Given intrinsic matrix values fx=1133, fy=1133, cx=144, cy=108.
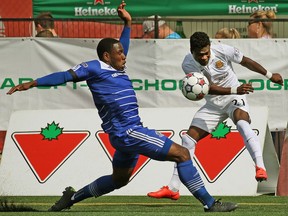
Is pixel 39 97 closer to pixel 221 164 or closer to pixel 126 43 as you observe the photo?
pixel 221 164

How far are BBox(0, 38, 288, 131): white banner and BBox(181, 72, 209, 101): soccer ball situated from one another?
3491 millimetres

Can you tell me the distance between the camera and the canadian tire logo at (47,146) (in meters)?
16.2

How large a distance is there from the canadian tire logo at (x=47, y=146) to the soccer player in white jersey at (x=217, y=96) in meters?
2.53

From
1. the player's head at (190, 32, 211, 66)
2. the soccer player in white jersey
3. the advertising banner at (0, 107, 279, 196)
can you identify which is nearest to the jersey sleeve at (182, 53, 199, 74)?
the soccer player in white jersey

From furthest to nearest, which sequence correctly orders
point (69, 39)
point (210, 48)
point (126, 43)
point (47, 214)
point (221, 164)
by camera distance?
point (69, 39) → point (221, 164) → point (210, 48) → point (126, 43) → point (47, 214)

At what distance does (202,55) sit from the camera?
13.9 meters

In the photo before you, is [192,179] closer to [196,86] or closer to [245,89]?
[245,89]

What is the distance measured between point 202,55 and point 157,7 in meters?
4.76

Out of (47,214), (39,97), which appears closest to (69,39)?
(39,97)

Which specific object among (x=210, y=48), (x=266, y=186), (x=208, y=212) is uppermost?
(x=210, y=48)

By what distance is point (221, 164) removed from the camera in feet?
52.4

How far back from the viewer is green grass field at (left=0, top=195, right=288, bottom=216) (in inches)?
470

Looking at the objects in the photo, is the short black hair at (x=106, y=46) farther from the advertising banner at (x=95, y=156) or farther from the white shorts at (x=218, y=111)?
the advertising banner at (x=95, y=156)

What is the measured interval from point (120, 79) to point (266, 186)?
4839 millimetres
